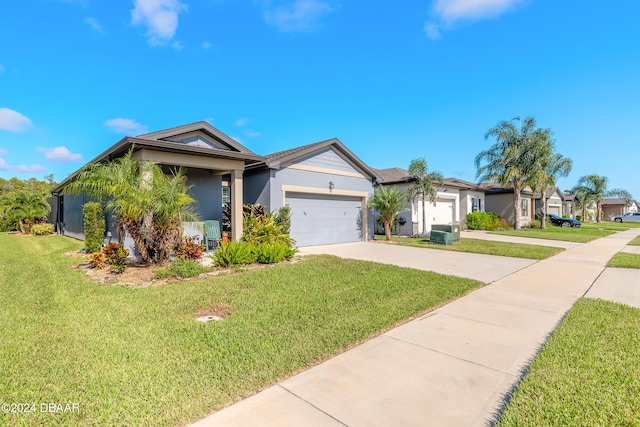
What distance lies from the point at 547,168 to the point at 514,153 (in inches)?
203

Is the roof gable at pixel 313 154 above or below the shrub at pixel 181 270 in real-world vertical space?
above

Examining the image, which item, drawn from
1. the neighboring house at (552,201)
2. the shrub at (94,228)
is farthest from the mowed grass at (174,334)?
the neighboring house at (552,201)

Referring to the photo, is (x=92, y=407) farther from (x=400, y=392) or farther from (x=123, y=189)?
(x=123, y=189)

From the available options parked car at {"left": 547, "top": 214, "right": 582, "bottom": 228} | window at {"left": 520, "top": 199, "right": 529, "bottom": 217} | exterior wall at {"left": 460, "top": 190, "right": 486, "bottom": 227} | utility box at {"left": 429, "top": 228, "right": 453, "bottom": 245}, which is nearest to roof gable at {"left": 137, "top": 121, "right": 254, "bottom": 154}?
utility box at {"left": 429, "top": 228, "right": 453, "bottom": 245}

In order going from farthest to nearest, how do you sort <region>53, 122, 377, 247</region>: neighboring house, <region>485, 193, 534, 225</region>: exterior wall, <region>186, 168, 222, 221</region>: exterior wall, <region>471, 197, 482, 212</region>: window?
<region>485, 193, 534, 225</region>: exterior wall → <region>471, 197, 482, 212</region>: window → <region>186, 168, 222, 221</region>: exterior wall → <region>53, 122, 377, 247</region>: neighboring house

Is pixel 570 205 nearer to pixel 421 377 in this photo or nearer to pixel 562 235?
pixel 562 235

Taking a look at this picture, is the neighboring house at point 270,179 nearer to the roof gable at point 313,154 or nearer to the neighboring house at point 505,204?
the roof gable at point 313,154

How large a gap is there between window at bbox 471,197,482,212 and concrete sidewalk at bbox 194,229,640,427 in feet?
72.2

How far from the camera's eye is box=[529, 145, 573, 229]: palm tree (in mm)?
23766

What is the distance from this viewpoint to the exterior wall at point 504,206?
94.7 ft

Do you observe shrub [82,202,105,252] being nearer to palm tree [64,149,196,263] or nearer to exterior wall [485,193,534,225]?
palm tree [64,149,196,263]

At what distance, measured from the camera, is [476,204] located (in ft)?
85.6

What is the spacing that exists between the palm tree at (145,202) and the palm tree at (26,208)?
16.1 m

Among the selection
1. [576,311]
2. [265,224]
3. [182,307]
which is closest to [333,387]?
[182,307]
